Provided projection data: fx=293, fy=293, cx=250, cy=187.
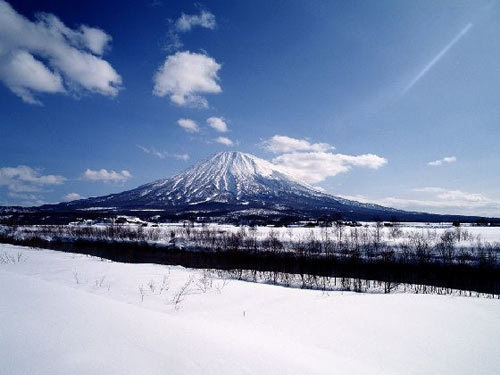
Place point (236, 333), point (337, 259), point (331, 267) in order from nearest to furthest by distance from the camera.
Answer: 1. point (236, 333)
2. point (331, 267)
3. point (337, 259)

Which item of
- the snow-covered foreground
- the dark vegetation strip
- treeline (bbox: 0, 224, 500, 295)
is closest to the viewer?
the snow-covered foreground

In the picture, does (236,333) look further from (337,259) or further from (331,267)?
(337,259)

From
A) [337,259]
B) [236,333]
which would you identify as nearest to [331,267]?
[337,259]

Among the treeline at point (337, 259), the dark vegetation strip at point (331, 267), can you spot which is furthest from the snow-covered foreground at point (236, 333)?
the dark vegetation strip at point (331, 267)

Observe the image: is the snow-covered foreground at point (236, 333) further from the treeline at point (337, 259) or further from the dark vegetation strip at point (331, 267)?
the dark vegetation strip at point (331, 267)

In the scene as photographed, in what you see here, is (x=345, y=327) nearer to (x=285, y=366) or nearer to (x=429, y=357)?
(x=429, y=357)

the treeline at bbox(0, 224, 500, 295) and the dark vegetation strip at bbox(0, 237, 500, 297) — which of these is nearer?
the dark vegetation strip at bbox(0, 237, 500, 297)

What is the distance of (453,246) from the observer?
40375mm

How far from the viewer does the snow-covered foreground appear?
122 inches

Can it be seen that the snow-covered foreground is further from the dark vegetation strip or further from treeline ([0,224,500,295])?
the dark vegetation strip

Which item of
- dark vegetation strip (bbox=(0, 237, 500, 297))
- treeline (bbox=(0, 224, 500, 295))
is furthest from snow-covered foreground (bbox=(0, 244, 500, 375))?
dark vegetation strip (bbox=(0, 237, 500, 297))

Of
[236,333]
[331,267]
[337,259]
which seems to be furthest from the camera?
[337,259]

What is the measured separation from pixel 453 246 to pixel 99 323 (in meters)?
47.6

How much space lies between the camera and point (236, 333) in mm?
5004
